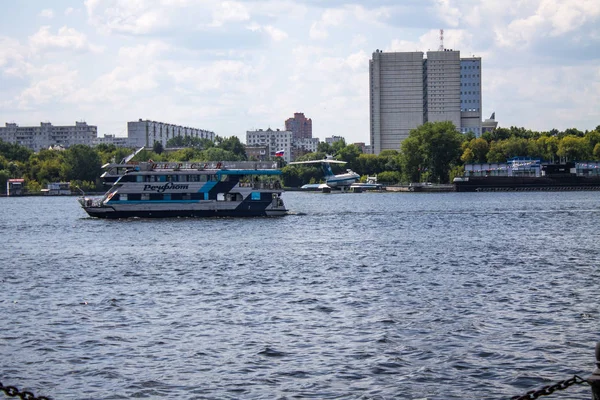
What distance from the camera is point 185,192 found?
285ft

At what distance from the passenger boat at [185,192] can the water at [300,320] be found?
28304 mm

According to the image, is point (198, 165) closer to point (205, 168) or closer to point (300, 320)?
point (205, 168)

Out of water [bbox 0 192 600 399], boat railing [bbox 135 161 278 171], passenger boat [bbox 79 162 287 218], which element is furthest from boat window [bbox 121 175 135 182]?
water [bbox 0 192 600 399]

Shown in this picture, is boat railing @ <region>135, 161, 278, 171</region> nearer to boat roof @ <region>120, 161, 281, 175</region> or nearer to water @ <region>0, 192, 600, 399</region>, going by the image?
boat roof @ <region>120, 161, 281, 175</region>

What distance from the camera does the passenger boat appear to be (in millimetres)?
86312

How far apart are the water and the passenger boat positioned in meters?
28.3

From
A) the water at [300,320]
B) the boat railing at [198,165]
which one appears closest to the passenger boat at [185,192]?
the boat railing at [198,165]

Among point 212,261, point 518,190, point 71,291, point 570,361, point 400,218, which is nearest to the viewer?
point 570,361

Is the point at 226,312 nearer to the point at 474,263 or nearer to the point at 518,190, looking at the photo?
the point at 474,263

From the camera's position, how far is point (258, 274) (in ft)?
138

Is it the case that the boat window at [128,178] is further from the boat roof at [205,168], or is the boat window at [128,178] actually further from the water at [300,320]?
the water at [300,320]

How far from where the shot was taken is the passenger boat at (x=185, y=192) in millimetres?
86312

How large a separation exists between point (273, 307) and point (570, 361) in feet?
39.7

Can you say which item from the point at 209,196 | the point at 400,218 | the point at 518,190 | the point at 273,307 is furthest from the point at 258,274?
the point at 518,190
